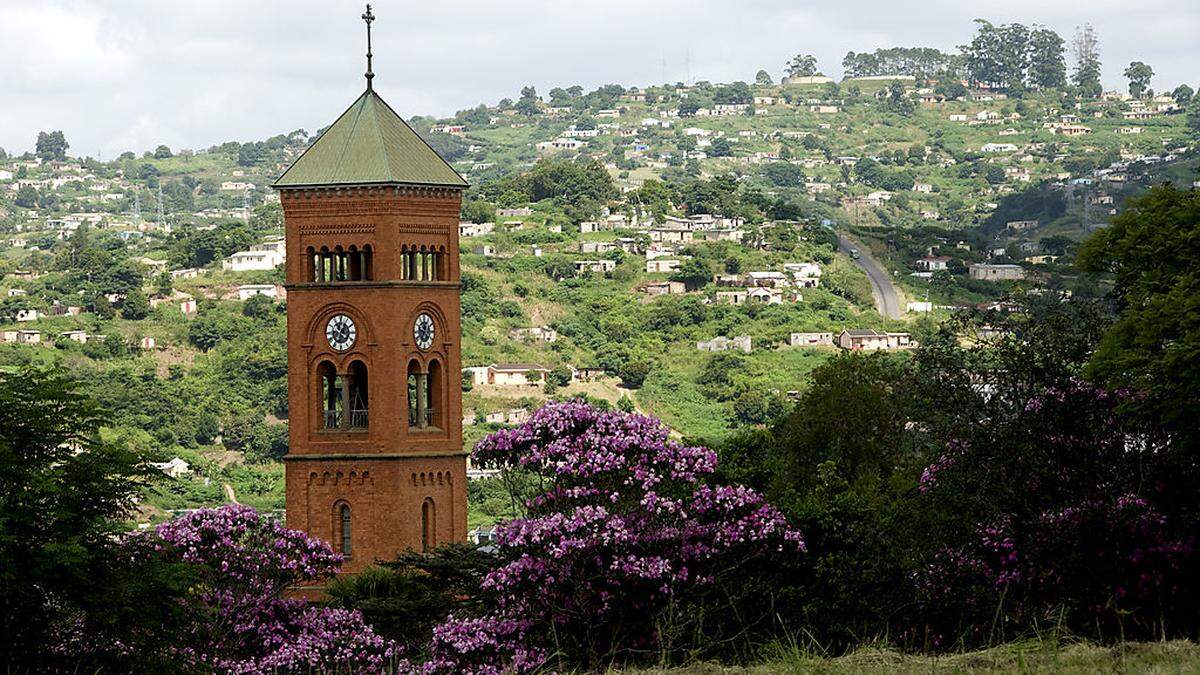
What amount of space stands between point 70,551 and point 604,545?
6.76 metres

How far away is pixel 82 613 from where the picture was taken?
31141 millimetres

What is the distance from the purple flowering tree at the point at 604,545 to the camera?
31406 mm

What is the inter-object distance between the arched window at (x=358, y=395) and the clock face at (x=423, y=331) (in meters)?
1.26

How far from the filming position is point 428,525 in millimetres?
49344

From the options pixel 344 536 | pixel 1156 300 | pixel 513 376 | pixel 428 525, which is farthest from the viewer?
pixel 513 376

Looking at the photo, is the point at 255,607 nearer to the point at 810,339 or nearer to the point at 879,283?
the point at 810,339

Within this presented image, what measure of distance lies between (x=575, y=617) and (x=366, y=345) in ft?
64.8

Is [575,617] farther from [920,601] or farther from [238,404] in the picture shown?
[238,404]

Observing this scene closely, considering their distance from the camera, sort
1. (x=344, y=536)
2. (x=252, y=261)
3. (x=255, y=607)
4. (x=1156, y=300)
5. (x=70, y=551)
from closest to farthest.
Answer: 1. (x=70, y=551)
2. (x=1156, y=300)
3. (x=255, y=607)
4. (x=344, y=536)
5. (x=252, y=261)

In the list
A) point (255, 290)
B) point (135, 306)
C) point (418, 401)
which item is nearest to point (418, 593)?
point (418, 401)

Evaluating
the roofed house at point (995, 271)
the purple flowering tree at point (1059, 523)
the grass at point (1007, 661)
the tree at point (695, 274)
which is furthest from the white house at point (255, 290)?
the grass at point (1007, 661)

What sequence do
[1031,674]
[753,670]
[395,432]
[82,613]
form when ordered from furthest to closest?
[395,432] → [82,613] → [753,670] → [1031,674]

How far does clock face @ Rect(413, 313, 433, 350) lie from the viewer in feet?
167

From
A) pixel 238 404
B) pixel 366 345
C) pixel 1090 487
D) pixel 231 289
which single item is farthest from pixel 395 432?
pixel 231 289
